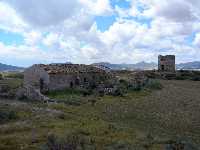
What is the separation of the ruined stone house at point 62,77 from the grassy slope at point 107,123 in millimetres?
8771

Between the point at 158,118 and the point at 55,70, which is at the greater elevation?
the point at 55,70

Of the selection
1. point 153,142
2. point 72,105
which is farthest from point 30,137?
point 72,105

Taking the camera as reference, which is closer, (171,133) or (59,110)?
(171,133)

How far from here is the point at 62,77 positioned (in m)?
40.7

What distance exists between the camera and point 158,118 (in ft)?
80.8

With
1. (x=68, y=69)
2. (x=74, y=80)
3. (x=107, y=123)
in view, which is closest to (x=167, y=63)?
(x=68, y=69)

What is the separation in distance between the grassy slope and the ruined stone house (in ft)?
28.8

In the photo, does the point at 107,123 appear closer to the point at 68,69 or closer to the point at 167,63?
the point at 68,69

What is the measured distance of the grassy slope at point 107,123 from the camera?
17.7m

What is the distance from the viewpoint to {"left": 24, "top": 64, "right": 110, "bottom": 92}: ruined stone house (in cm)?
4000

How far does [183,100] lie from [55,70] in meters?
14.2

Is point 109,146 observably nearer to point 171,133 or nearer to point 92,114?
point 171,133

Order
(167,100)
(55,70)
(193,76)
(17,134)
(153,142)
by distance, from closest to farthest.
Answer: (153,142), (17,134), (167,100), (55,70), (193,76)

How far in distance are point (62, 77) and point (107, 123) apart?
19.4 meters
